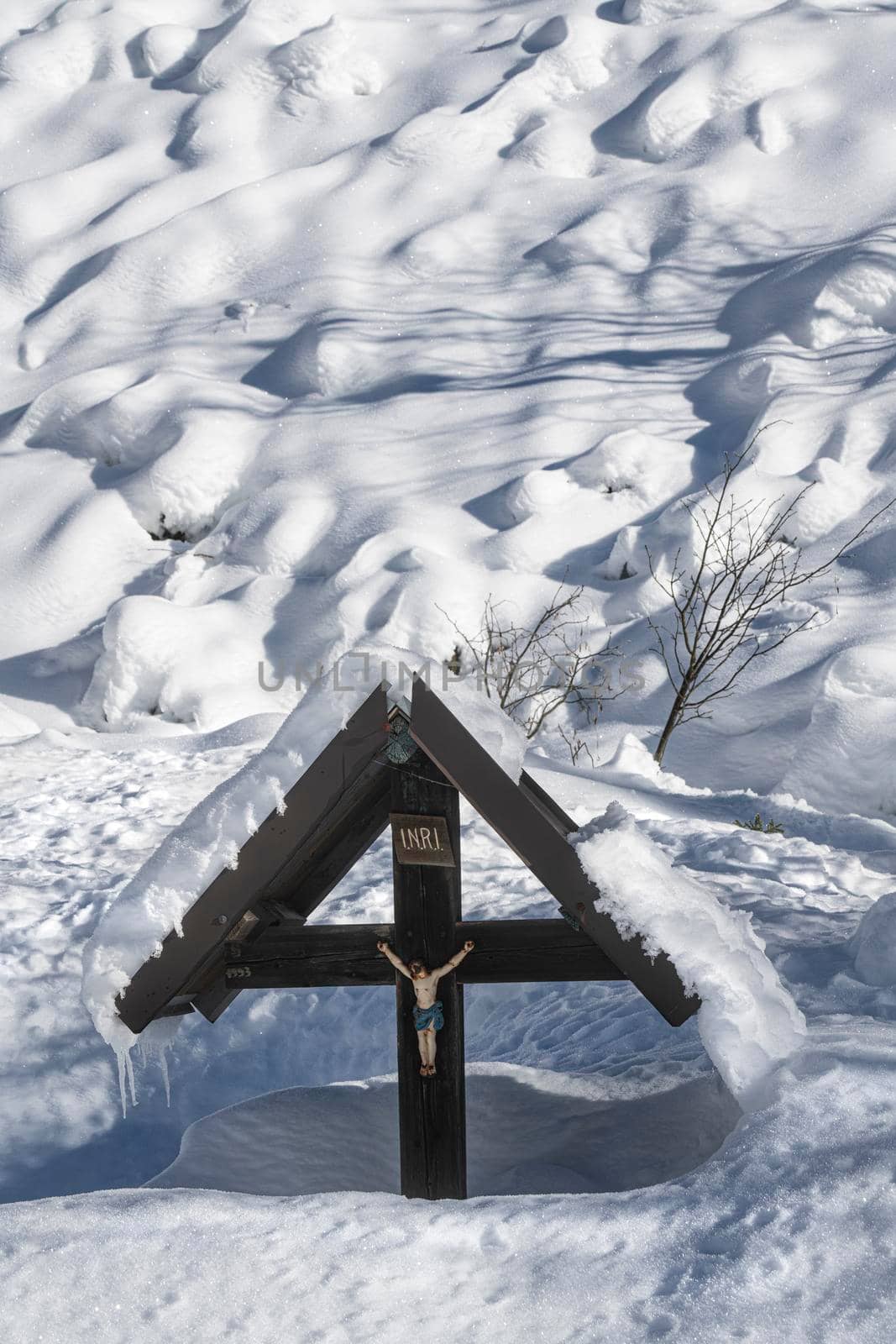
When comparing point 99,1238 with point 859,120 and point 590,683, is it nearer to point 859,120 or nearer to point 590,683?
point 590,683

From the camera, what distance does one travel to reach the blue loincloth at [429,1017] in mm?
3168

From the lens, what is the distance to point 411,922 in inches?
125

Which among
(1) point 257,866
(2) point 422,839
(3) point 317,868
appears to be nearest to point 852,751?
(3) point 317,868

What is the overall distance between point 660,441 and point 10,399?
9.06m

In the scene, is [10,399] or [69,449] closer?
[69,449]

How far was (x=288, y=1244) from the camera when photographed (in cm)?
253

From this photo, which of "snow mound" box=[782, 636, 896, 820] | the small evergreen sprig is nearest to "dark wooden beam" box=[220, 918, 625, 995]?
the small evergreen sprig

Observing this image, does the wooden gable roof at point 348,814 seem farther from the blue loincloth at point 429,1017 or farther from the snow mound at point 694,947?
the blue loincloth at point 429,1017

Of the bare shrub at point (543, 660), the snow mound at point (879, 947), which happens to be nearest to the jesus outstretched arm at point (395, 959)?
the snow mound at point (879, 947)

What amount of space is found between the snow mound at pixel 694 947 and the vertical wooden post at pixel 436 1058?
460mm

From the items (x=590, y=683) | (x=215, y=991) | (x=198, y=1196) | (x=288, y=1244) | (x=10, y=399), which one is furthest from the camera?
(x=10, y=399)

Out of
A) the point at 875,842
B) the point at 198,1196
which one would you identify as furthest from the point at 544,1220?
the point at 875,842

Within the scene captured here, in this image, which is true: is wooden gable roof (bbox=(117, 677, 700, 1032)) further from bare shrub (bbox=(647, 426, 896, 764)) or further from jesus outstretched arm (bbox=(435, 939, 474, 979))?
bare shrub (bbox=(647, 426, 896, 764))

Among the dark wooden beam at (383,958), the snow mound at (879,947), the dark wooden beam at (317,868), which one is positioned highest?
the dark wooden beam at (317,868)
